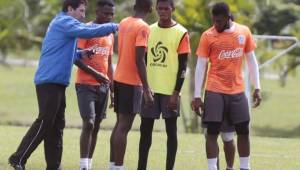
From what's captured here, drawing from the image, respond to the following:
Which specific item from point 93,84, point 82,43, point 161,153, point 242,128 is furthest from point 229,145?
point 161,153

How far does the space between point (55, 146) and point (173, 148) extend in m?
1.34

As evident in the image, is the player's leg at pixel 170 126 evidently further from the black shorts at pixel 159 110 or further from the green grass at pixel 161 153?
the green grass at pixel 161 153

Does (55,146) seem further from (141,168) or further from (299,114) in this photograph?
(299,114)

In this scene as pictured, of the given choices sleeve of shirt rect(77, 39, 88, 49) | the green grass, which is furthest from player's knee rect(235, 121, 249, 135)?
sleeve of shirt rect(77, 39, 88, 49)

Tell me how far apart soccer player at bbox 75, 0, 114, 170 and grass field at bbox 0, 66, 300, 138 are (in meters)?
11.1

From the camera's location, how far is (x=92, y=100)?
32.1ft

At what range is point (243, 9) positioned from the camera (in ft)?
73.9

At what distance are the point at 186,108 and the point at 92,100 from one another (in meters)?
19.7

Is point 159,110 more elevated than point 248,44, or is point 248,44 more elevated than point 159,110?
point 248,44

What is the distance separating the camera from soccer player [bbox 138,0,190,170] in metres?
9.27

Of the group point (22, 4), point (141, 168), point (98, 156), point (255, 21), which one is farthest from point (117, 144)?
point (22, 4)

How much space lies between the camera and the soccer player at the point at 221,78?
8992 millimetres

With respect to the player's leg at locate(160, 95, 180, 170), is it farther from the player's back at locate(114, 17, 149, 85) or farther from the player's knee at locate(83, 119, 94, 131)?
the player's knee at locate(83, 119, 94, 131)

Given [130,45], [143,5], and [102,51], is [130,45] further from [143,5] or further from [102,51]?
[102,51]
